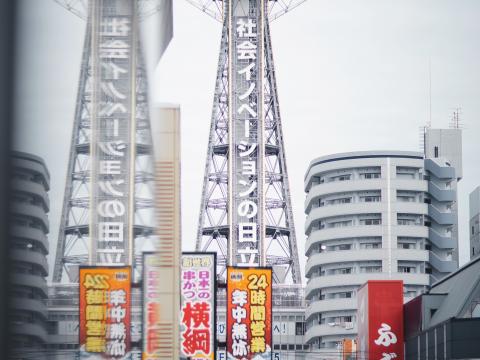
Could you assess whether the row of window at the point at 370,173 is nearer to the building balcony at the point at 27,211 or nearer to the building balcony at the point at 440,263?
the building balcony at the point at 440,263

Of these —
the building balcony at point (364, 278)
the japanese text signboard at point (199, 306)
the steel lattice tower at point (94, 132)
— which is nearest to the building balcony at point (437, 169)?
the building balcony at point (364, 278)

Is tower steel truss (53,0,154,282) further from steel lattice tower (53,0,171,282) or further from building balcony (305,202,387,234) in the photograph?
building balcony (305,202,387,234)

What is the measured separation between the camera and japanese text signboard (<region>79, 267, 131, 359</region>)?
7.57 feet

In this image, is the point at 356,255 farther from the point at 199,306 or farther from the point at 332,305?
the point at 199,306

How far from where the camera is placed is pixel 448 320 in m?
38.8

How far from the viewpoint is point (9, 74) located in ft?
6.40

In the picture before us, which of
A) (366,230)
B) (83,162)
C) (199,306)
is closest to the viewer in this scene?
(83,162)

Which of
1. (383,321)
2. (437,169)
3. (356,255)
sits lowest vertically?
(383,321)

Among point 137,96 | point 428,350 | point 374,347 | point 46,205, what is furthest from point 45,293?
point 374,347

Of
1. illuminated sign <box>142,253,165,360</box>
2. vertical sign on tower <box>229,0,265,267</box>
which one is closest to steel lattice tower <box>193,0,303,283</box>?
vertical sign on tower <box>229,0,265,267</box>

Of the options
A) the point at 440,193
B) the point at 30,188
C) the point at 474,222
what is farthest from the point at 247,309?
the point at 474,222

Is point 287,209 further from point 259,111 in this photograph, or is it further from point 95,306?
point 95,306

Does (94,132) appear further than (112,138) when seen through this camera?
No

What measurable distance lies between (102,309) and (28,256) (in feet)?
1.48
